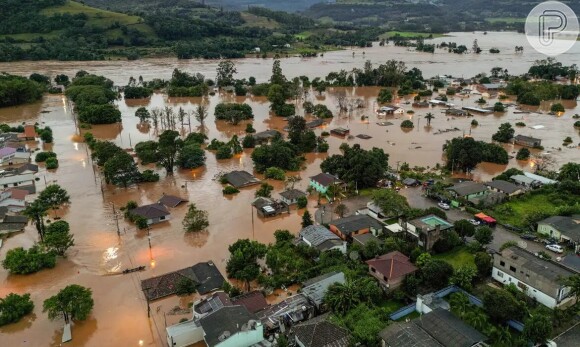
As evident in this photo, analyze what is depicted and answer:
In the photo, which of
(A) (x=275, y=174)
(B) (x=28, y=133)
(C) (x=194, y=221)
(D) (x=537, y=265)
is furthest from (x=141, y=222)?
(B) (x=28, y=133)

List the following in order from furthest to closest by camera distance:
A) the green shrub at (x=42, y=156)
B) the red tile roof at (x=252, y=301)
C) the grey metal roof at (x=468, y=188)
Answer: the green shrub at (x=42, y=156), the grey metal roof at (x=468, y=188), the red tile roof at (x=252, y=301)

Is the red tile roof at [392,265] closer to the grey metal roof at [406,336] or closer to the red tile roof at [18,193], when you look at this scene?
the grey metal roof at [406,336]

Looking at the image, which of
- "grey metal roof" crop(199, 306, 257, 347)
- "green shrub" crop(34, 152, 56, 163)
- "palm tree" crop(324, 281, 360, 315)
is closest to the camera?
"grey metal roof" crop(199, 306, 257, 347)

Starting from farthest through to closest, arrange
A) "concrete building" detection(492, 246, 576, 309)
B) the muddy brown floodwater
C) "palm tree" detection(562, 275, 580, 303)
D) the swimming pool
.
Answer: the swimming pool
the muddy brown floodwater
"concrete building" detection(492, 246, 576, 309)
"palm tree" detection(562, 275, 580, 303)

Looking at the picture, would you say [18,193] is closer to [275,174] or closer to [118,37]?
[275,174]

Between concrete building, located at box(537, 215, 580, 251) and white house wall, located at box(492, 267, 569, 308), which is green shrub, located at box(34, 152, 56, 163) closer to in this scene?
white house wall, located at box(492, 267, 569, 308)

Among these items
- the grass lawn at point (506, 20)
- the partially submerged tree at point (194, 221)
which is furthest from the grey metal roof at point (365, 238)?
the grass lawn at point (506, 20)

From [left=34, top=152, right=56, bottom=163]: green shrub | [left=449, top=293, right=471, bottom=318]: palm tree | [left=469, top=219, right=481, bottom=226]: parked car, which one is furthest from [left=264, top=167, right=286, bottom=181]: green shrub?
[left=34, top=152, right=56, bottom=163]: green shrub
